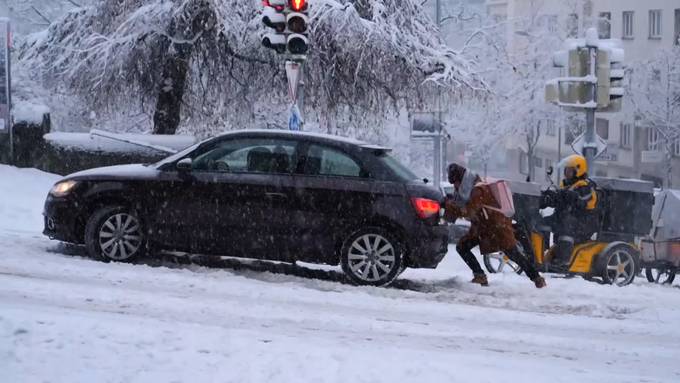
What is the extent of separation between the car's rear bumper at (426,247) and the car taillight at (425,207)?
0.14m

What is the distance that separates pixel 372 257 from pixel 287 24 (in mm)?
4777

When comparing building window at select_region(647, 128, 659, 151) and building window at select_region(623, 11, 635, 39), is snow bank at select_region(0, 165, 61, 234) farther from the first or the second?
building window at select_region(623, 11, 635, 39)

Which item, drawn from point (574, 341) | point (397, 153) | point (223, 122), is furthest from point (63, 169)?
point (397, 153)

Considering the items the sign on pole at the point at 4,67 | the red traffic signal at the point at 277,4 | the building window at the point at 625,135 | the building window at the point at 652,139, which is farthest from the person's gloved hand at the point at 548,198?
the building window at the point at 625,135

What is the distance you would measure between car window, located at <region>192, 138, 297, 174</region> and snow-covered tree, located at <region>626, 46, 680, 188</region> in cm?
3561

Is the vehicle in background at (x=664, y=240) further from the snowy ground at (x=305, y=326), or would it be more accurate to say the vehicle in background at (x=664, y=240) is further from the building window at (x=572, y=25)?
the building window at (x=572, y=25)

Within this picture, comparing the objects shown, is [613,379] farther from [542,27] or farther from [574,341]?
[542,27]

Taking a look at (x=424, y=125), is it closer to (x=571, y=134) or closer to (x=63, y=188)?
(x=63, y=188)

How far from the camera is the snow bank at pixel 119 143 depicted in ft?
67.9

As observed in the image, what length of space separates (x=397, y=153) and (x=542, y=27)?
12735 millimetres

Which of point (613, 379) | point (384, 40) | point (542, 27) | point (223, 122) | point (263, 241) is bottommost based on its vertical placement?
point (613, 379)

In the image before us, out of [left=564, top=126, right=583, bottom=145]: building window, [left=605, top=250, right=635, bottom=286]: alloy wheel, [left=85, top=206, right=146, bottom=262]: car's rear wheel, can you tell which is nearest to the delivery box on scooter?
[left=605, top=250, right=635, bottom=286]: alloy wheel

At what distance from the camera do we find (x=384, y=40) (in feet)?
69.8

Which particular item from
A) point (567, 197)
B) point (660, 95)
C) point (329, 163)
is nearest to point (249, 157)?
point (329, 163)
